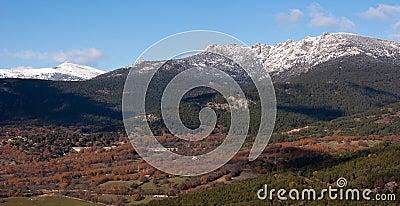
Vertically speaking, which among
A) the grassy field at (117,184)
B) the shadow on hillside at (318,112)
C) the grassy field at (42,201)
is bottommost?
the grassy field at (42,201)

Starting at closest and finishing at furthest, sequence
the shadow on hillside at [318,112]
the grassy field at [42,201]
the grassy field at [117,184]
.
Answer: the grassy field at [42,201], the grassy field at [117,184], the shadow on hillside at [318,112]

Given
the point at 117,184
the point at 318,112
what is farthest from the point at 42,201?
the point at 318,112

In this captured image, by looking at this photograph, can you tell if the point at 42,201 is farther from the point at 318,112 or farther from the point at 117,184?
the point at 318,112

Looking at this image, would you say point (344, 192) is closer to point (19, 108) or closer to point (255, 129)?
point (255, 129)

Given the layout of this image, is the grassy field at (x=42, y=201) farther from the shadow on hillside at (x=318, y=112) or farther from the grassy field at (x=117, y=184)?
the shadow on hillside at (x=318, y=112)

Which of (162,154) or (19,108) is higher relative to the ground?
(19,108)

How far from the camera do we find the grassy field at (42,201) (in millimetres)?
74250

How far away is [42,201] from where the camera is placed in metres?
76.8

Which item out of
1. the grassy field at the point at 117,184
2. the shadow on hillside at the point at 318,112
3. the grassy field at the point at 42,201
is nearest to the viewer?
the grassy field at the point at 42,201

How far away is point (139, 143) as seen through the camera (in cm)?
8469

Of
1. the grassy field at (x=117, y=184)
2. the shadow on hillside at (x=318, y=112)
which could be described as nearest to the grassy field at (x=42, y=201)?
the grassy field at (x=117, y=184)

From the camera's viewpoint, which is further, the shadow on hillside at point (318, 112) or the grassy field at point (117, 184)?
the shadow on hillside at point (318, 112)

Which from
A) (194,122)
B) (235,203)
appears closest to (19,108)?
(194,122)

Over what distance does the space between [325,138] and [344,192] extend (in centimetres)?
5467
